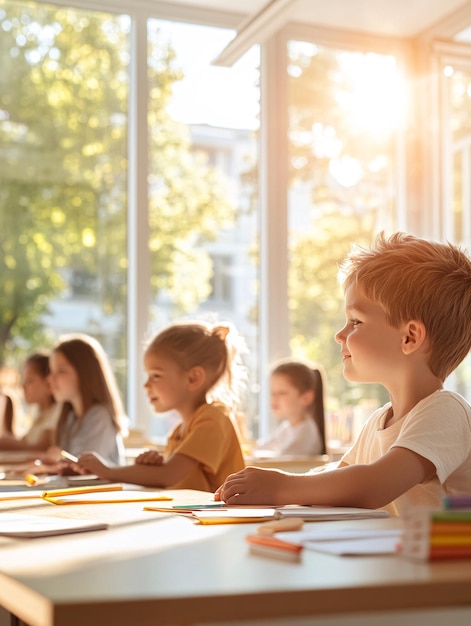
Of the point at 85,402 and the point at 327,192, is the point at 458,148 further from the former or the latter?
the point at 85,402

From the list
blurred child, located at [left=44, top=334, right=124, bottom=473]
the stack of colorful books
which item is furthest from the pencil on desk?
blurred child, located at [left=44, top=334, right=124, bottom=473]

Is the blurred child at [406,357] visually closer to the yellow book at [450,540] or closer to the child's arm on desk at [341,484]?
the child's arm on desk at [341,484]

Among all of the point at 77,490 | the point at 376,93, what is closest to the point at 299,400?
the point at 376,93

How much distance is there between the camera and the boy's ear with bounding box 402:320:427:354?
1.83m

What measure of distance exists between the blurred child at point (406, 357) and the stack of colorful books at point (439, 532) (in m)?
0.54

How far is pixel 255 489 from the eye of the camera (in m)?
1.64

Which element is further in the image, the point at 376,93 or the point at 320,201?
the point at 376,93

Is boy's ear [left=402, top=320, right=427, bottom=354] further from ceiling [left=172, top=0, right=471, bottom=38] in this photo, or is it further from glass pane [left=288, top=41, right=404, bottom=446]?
ceiling [left=172, top=0, right=471, bottom=38]

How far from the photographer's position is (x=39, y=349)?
579cm

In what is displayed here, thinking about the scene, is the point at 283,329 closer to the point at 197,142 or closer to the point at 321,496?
the point at 197,142

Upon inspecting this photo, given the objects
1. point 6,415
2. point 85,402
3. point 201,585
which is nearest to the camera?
point 201,585

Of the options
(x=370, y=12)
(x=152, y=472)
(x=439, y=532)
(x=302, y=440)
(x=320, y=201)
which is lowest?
(x=302, y=440)

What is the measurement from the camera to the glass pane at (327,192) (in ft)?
20.8

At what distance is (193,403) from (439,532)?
176 centimetres
